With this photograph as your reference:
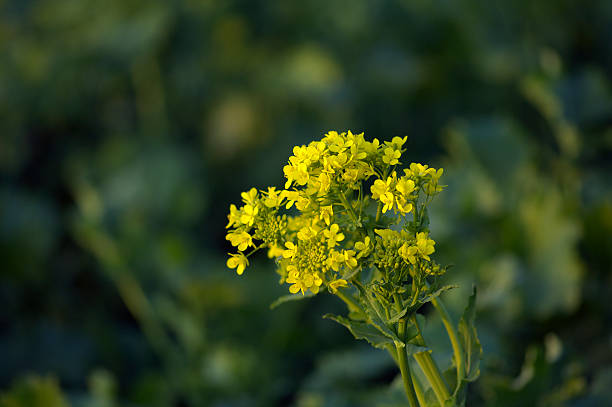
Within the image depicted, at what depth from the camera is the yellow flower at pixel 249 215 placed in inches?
20.9

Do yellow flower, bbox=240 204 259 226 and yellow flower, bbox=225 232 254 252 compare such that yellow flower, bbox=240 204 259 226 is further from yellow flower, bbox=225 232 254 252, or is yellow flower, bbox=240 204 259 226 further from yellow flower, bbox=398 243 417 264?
yellow flower, bbox=398 243 417 264

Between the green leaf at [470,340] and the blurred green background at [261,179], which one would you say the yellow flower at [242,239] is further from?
the blurred green background at [261,179]

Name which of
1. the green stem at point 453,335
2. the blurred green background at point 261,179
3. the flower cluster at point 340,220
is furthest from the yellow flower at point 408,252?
the blurred green background at point 261,179

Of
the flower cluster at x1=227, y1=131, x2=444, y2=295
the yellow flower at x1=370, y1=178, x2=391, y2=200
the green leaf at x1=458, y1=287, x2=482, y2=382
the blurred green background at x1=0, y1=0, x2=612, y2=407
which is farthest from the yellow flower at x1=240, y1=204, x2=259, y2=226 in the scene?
the blurred green background at x1=0, y1=0, x2=612, y2=407

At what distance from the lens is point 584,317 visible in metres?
1.30

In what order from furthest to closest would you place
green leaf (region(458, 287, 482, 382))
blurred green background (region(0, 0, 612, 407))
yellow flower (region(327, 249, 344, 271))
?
blurred green background (region(0, 0, 612, 407))
green leaf (region(458, 287, 482, 382))
yellow flower (region(327, 249, 344, 271))

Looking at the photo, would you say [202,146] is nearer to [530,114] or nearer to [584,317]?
[530,114]

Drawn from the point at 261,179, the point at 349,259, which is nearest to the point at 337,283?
the point at 349,259

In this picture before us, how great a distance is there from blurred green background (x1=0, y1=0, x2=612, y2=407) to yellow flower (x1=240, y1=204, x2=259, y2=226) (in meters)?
0.41

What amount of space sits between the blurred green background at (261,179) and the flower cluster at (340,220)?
1.20 ft

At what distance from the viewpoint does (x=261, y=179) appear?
2.11m

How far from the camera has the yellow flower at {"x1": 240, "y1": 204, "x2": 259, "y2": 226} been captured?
0.53 m

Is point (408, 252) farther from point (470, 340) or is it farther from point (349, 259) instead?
point (470, 340)

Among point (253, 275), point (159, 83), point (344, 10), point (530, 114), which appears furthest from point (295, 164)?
point (344, 10)
